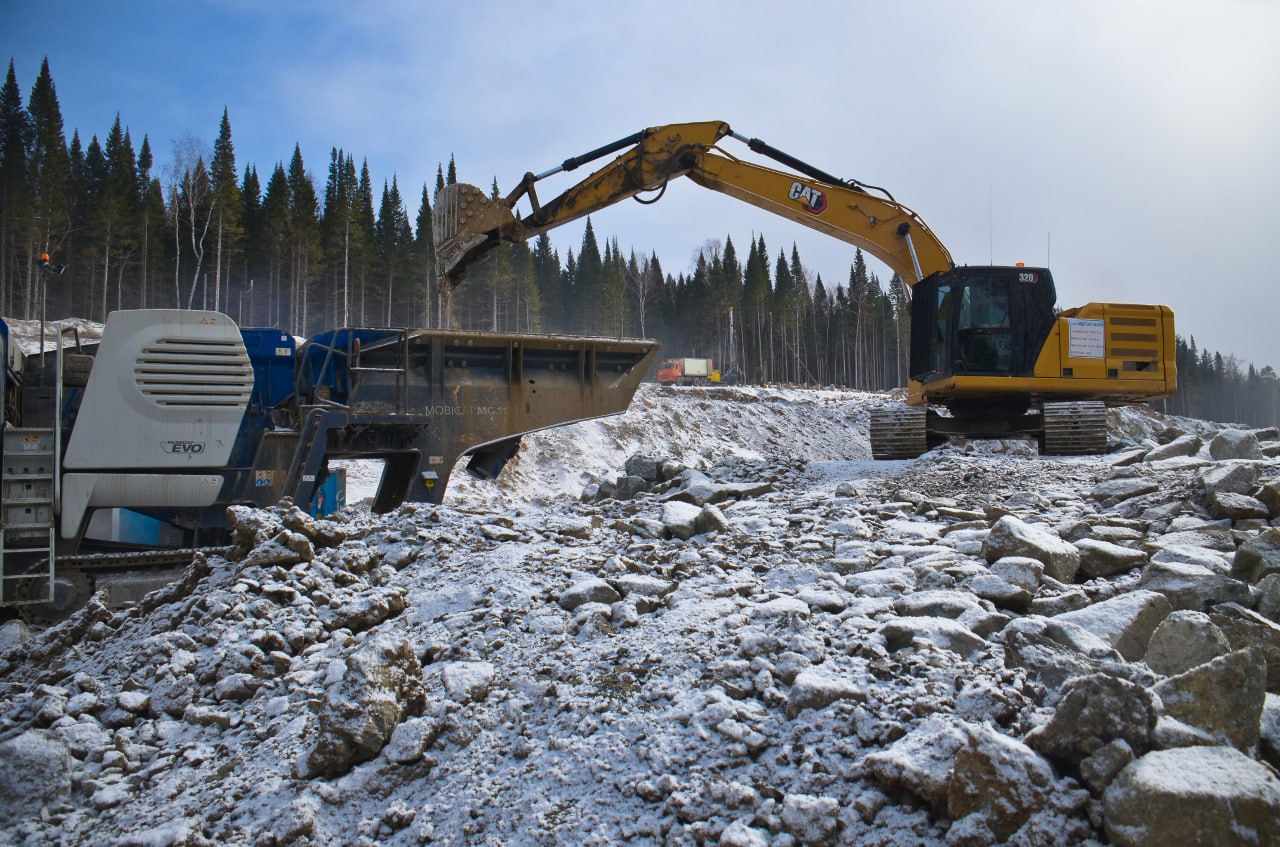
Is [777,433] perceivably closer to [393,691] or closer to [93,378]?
[93,378]

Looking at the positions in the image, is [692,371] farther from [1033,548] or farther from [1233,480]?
[1033,548]

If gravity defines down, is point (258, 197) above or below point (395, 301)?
above

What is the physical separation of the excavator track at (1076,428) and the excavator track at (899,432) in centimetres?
164

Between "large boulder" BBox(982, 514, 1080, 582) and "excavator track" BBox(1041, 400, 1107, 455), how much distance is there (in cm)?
670

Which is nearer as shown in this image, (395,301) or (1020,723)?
(1020,723)

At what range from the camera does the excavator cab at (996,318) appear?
10.4 metres

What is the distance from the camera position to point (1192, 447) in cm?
827

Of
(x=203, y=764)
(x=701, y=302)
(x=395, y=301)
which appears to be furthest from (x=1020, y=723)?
(x=701, y=302)

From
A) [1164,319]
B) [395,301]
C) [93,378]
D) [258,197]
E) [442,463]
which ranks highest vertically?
[258,197]

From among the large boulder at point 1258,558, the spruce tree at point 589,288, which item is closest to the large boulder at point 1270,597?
the large boulder at point 1258,558

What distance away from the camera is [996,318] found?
10469 mm

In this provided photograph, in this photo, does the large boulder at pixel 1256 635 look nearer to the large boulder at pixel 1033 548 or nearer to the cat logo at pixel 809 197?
the large boulder at pixel 1033 548

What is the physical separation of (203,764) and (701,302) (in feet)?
196

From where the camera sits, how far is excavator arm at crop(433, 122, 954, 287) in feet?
31.2
